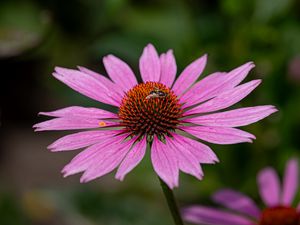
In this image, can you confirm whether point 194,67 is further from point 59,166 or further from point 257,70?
point 59,166

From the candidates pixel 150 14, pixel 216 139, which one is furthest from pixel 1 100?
pixel 216 139

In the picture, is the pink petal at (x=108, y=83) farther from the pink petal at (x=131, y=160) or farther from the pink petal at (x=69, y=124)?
the pink petal at (x=131, y=160)

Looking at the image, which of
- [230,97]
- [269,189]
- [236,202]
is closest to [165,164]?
[230,97]

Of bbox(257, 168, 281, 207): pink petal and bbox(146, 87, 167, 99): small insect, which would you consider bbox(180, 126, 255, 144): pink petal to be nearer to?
bbox(146, 87, 167, 99): small insect

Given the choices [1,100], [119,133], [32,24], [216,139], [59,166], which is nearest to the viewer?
[216,139]

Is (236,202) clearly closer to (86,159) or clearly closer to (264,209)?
(264,209)

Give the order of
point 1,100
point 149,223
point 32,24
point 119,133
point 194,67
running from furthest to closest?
point 1,100 → point 32,24 → point 149,223 → point 194,67 → point 119,133

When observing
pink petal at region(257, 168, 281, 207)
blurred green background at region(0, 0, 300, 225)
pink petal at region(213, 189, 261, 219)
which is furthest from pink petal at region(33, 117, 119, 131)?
blurred green background at region(0, 0, 300, 225)
